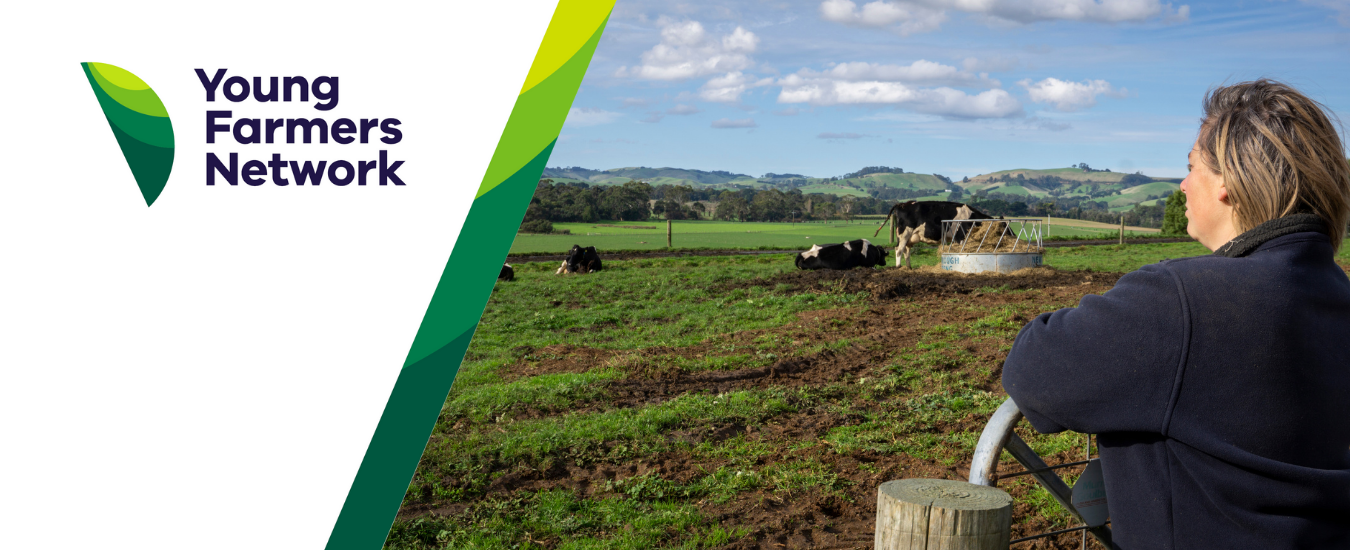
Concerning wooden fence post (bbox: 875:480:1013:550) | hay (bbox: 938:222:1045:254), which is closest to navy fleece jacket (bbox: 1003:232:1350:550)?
wooden fence post (bbox: 875:480:1013:550)

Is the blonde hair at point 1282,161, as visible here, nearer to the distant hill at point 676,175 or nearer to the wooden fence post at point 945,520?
the wooden fence post at point 945,520

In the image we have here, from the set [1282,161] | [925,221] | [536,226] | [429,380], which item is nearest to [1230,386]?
[1282,161]

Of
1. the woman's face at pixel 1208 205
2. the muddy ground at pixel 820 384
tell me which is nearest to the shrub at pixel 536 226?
the muddy ground at pixel 820 384

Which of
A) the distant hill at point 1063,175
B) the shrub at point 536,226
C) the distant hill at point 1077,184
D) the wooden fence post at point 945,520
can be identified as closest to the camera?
the wooden fence post at point 945,520

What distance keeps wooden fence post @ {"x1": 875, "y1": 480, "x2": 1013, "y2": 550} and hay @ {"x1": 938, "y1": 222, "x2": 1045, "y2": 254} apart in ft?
55.2

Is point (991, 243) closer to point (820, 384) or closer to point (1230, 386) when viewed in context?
point (820, 384)

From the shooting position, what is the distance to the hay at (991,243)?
17969 millimetres

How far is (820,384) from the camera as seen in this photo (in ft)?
25.3

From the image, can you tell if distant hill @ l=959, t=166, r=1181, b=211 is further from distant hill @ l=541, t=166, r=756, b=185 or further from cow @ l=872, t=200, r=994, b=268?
cow @ l=872, t=200, r=994, b=268

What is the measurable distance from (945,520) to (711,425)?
473 centimetres

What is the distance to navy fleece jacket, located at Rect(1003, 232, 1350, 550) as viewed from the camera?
1.48 meters

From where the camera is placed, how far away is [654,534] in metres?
4.57

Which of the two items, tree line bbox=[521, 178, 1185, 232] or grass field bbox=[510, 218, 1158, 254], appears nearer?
grass field bbox=[510, 218, 1158, 254]

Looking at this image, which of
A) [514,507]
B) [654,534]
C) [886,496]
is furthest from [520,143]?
[886,496]
